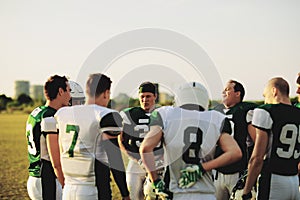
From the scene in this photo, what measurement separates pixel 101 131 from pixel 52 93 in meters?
1.06

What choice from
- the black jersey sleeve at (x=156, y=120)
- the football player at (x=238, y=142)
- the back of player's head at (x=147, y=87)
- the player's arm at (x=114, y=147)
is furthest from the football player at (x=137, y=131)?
the black jersey sleeve at (x=156, y=120)

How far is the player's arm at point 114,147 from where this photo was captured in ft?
16.1

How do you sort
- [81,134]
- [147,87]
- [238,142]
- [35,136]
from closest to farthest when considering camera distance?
[81,134], [35,136], [238,142], [147,87]

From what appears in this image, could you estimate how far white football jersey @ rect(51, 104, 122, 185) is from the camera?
16.3 feet

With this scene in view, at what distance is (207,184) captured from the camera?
469 cm

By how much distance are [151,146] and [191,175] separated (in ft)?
1.56

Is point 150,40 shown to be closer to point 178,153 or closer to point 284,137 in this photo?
point 284,137

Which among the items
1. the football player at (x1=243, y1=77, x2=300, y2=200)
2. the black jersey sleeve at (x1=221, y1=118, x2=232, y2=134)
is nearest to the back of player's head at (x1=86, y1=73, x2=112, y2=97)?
the black jersey sleeve at (x1=221, y1=118, x2=232, y2=134)

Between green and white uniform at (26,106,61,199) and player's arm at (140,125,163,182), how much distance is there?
146cm

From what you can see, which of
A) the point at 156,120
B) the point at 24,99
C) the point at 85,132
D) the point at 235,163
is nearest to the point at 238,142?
the point at 235,163

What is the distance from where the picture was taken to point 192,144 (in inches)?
181

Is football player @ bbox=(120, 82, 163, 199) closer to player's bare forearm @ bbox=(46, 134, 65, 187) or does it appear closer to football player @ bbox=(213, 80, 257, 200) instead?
football player @ bbox=(213, 80, 257, 200)

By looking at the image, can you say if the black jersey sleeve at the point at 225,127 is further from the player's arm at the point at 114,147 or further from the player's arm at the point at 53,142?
the player's arm at the point at 53,142

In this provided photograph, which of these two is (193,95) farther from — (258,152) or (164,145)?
(258,152)
